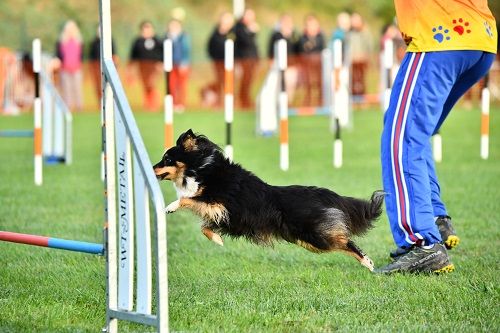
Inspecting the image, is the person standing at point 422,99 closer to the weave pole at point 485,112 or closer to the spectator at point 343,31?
the weave pole at point 485,112

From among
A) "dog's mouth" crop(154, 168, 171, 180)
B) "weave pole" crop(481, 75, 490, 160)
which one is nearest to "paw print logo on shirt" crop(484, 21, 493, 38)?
"dog's mouth" crop(154, 168, 171, 180)

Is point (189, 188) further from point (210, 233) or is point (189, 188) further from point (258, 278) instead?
point (258, 278)

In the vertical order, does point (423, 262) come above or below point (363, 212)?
below

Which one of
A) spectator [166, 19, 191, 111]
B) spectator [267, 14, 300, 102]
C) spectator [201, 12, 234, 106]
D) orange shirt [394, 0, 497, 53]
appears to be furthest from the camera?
spectator [166, 19, 191, 111]

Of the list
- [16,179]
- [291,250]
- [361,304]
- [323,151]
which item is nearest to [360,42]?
[323,151]

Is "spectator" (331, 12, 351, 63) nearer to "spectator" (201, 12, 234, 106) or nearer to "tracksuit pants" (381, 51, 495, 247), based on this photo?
"spectator" (201, 12, 234, 106)

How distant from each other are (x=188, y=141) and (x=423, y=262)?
5.14ft

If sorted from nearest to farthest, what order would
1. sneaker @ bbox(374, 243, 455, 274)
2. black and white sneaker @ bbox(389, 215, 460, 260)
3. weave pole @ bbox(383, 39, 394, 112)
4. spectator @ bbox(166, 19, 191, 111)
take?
sneaker @ bbox(374, 243, 455, 274) < black and white sneaker @ bbox(389, 215, 460, 260) < weave pole @ bbox(383, 39, 394, 112) < spectator @ bbox(166, 19, 191, 111)

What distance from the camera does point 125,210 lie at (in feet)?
13.6

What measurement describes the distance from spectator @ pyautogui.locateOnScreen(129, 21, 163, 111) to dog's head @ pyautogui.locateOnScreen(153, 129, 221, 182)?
18.0 metres

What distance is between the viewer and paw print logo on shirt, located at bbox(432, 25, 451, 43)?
549 centimetres

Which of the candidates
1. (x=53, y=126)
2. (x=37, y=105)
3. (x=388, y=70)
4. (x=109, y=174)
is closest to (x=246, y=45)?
(x=53, y=126)

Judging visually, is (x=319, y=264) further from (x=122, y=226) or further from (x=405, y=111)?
(x=122, y=226)

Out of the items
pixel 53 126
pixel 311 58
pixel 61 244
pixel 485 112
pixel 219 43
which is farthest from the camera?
pixel 219 43
